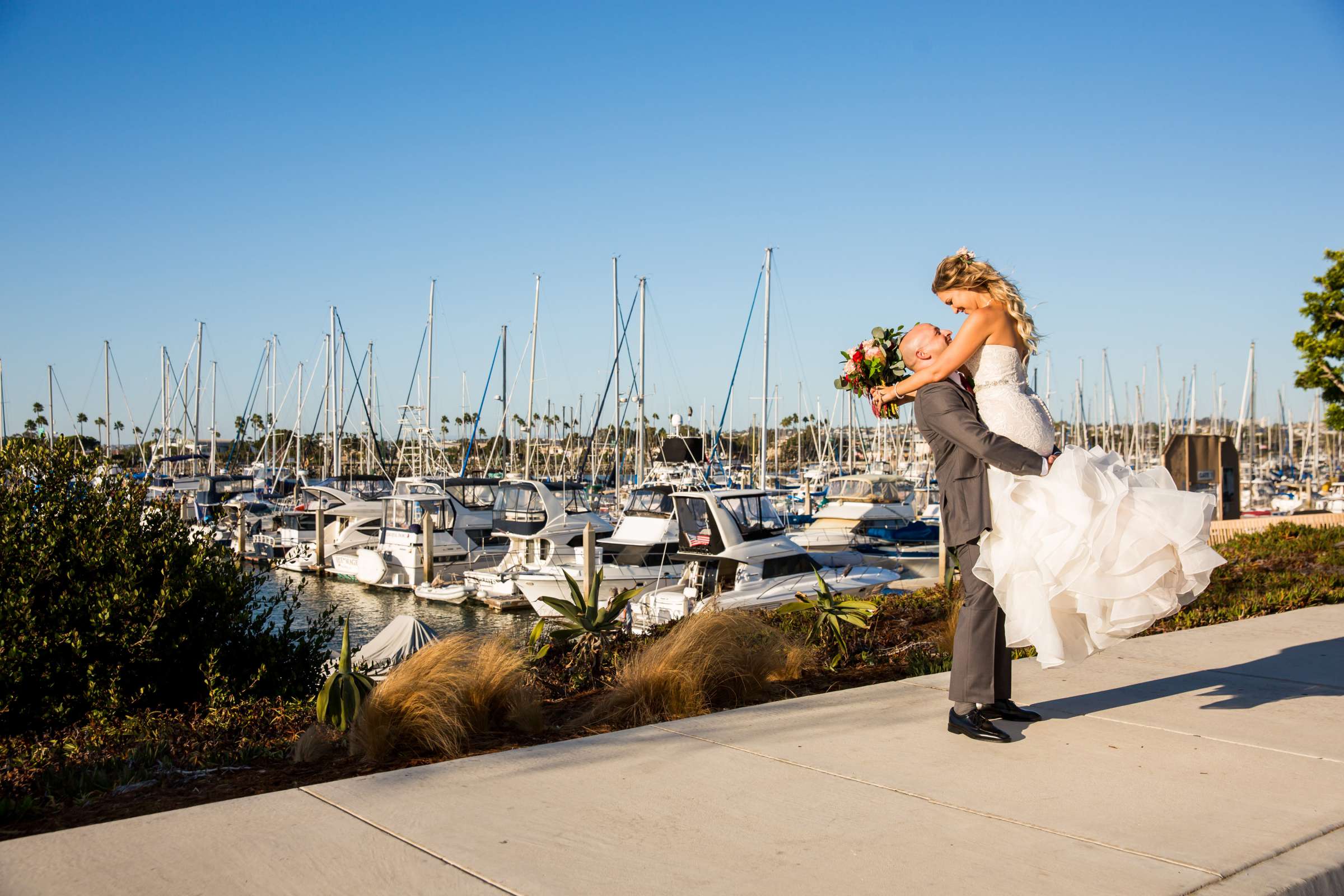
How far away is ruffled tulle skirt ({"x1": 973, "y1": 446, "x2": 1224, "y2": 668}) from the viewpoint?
4742 millimetres

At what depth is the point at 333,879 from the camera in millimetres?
3279

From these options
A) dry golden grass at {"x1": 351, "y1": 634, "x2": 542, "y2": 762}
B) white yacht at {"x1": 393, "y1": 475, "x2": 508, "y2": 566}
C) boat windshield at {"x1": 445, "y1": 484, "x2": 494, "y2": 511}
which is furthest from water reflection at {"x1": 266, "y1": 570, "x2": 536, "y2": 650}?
dry golden grass at {"x1": 351, "y1": 634, "x2": 542, "y2": 762}

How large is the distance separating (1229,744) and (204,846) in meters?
4.42

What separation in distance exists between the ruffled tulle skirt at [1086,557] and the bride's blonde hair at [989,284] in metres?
0.69

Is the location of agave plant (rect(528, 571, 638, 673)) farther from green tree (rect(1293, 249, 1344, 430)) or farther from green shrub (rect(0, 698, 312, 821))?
green tree (rect(1293, 249, 1344, 430))

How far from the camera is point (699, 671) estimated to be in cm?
620

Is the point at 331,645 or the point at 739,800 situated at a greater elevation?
the point at 739,800

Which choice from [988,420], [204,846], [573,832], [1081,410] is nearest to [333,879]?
[204,846]

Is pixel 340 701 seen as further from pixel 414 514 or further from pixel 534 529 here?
pixel 414 514

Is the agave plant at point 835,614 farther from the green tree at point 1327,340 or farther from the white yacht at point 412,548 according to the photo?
the white yacht at point 412,548

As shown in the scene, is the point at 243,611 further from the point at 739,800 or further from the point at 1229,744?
the point at 1229,744

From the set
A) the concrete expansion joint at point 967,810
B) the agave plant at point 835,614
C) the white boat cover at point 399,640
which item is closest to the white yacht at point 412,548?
the white boat cover at point 399,640

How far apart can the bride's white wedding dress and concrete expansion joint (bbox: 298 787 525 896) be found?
8.67 ft

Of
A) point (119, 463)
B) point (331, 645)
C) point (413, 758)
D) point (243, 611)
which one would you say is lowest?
point (331, 645)
